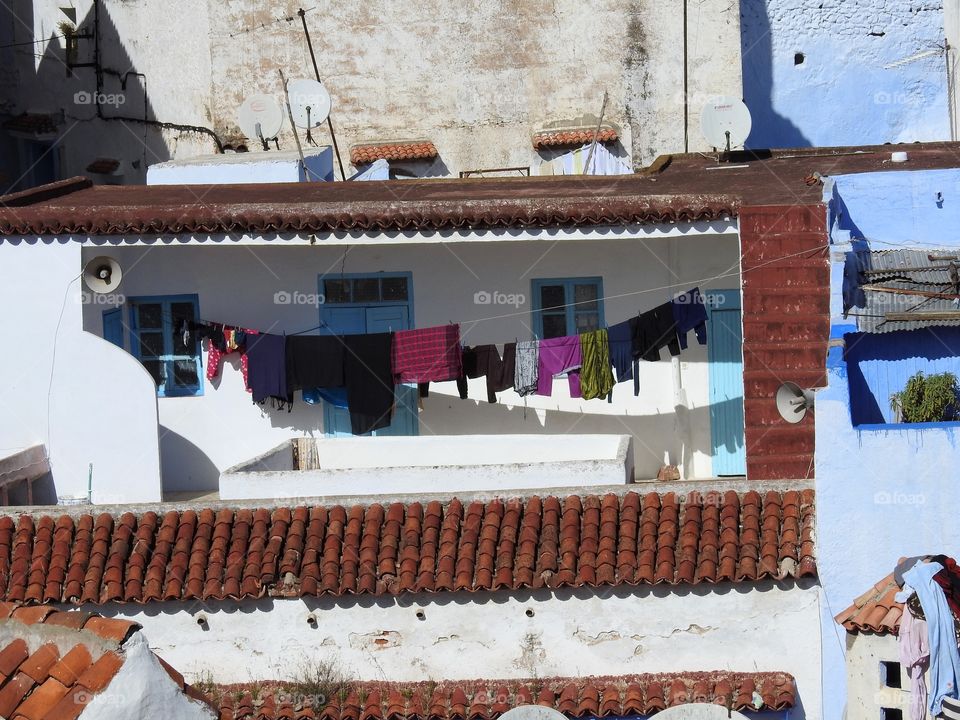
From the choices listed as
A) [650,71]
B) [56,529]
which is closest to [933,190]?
[56,529]

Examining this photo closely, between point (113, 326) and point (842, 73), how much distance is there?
15114mm

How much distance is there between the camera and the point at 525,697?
540 inches

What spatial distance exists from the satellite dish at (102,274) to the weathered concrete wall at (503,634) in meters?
3.68

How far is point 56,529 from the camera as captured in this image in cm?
1476

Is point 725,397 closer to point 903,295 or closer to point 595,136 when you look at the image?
point 903,295

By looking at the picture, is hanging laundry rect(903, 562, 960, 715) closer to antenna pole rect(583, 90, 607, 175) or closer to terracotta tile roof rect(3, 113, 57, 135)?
antenna pole rect(583, 90, 607, 175)

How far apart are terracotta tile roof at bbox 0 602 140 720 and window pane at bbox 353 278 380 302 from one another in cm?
848

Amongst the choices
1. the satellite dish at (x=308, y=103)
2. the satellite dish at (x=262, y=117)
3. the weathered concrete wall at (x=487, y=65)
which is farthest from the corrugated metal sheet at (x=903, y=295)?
the weathered concrete wall at (x=487, y=65)

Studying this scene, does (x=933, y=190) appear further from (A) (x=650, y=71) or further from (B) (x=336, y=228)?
(A) (x=650, y=71)

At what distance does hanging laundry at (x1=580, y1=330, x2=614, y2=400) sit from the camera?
16.2 m

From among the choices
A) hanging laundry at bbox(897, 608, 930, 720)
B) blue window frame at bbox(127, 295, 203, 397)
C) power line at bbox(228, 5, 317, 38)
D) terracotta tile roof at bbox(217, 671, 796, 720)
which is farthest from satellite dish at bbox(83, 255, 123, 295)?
power line at bbox(228, 5, 317, 38)

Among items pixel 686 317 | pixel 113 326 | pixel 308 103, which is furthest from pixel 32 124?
pixel 686 317

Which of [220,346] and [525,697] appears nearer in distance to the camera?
[525,697]

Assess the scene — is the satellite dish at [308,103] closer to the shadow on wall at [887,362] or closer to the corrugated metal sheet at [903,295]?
the corrugated metal sheet at [903,295]
